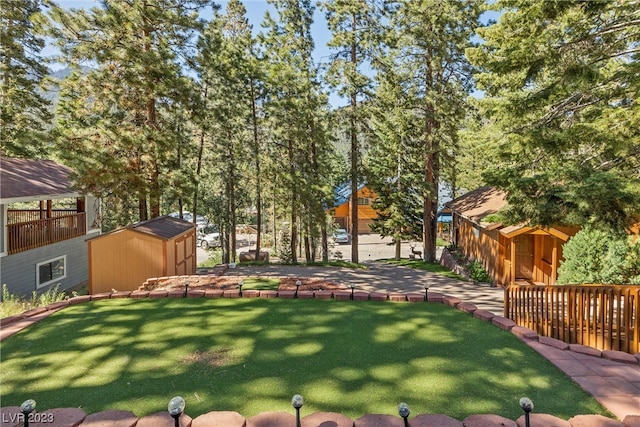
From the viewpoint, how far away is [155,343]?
525cm

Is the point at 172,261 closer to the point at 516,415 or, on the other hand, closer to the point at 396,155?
the point at 516,415

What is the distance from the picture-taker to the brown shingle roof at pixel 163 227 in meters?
10.8

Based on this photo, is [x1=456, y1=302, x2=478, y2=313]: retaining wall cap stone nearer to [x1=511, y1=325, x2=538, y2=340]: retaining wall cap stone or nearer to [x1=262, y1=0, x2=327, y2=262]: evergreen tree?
[x1=511, y1=325, x2=538, y2=340]: retaining wall cap stone

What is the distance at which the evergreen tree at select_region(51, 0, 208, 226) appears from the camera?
39.8ft

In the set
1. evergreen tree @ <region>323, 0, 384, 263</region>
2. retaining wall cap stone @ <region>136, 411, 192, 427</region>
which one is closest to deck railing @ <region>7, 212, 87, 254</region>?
retaining wall cap stone @ <region>136, 411, 192, 427</region>

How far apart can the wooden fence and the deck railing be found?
1535cm

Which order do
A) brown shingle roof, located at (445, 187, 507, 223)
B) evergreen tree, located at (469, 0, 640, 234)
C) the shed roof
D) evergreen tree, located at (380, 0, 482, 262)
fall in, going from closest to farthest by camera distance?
1. evergreen tree, located at (469, 0, 640, 234)
2. the shed roof
3. brown shingle roof, located at (445, 187, 507, 223)
4. evergreen tree, located at (380, 0, 482, 262)

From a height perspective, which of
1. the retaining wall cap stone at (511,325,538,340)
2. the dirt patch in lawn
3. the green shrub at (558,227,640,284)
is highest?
the green shrub at (558,227,640,284)

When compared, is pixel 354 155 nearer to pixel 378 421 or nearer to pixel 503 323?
pixel 503 323

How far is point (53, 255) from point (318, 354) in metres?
14.4

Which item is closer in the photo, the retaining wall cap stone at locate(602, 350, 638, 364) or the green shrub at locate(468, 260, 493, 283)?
the retaining wall cap stone at locate(602, 350, 638, 364)

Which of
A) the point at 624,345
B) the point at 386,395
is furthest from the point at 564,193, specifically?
the point at 386,395

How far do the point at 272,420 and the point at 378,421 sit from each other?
37.8 inches

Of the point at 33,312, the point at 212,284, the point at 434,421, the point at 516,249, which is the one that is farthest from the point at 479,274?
the point at 33,312
